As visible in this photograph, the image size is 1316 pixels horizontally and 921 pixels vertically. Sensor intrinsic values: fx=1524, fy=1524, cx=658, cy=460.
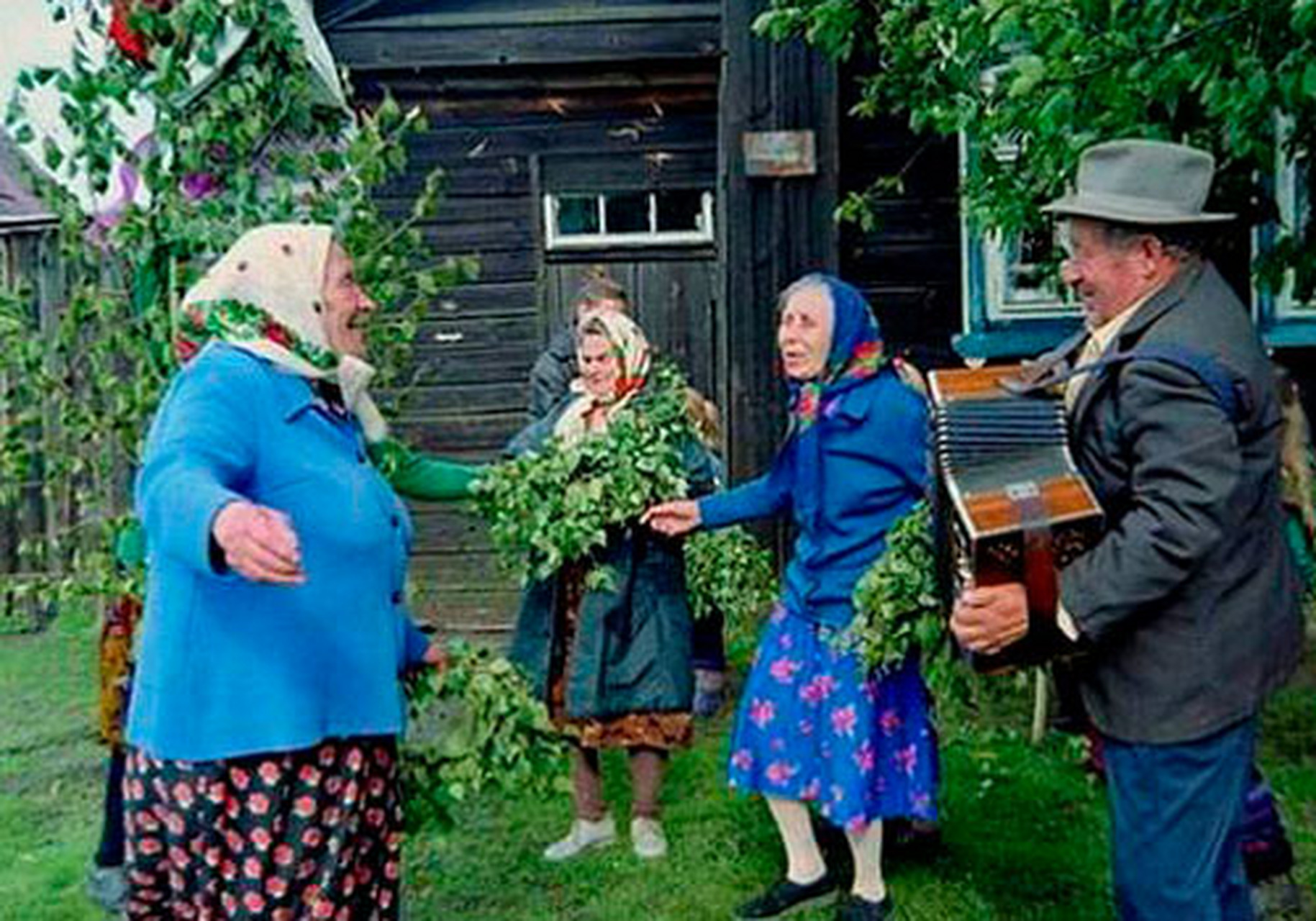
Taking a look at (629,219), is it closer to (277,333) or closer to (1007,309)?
(1007,309)

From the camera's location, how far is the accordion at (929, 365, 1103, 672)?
255cm

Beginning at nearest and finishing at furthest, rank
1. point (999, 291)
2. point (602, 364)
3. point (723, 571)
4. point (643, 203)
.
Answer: point (602, 364), point (723, 571), point (999, 291), point (643, 203)

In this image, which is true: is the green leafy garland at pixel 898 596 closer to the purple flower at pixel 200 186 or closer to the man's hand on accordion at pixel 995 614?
the man's hand on accordion at pixel 995 614

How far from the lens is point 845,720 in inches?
156

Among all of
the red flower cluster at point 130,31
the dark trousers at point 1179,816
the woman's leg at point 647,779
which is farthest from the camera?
the woman's leg at point 647,779

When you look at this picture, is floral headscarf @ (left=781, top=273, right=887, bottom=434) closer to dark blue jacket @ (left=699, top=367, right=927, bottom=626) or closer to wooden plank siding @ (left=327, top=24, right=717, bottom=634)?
dark blue jacket @ (left=699, top=367, right=927, bottom=626)

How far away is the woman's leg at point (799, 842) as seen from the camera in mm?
4121

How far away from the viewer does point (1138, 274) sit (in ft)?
9.09

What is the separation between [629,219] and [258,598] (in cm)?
593

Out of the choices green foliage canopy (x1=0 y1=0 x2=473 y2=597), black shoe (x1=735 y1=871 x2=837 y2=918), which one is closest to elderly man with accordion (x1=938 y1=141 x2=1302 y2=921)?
black shoe (x1=735 y1=871 x2=837 y2=918)

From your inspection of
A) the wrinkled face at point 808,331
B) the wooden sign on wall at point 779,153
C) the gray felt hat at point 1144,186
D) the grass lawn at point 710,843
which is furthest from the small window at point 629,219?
the gray felt hat at point 1144,186

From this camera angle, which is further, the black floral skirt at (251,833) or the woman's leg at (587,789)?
the woman's leg at (587,789)

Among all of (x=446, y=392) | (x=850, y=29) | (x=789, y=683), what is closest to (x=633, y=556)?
(x=789, y=683)

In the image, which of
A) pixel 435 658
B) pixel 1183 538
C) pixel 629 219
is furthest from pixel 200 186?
pixel 629 219
